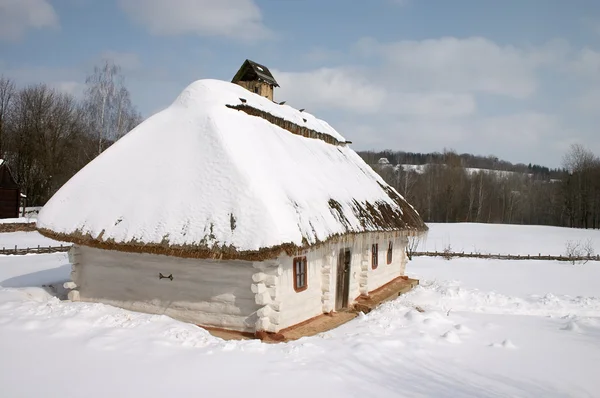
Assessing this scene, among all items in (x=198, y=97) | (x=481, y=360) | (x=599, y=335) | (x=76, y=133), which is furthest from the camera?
(x=76, y=133)

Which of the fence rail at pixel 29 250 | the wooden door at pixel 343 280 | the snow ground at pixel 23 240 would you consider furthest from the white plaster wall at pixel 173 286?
the snow ground at pixel 23 240

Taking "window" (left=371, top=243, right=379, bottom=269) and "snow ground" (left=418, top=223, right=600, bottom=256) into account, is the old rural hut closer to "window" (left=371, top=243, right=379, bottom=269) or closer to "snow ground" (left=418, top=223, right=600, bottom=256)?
"window" (left=371, top=243, right=379, bottom=269)

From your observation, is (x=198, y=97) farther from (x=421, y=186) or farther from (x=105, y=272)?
(x=421, y=186)

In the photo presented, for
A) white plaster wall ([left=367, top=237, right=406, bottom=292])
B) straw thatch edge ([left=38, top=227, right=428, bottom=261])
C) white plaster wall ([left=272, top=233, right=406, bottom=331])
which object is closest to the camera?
straw thatch edge ([left=38, top=227, right=428, bottom=261])

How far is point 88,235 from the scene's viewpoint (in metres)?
9.06

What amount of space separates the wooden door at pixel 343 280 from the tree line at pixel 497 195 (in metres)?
40.3

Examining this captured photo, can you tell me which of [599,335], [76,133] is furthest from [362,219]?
[76,133]

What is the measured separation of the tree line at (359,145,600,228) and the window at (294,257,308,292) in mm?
42982

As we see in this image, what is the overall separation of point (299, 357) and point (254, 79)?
1293 centimetres

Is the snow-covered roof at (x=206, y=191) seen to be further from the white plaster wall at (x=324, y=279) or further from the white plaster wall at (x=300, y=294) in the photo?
the white plaster wall at (x=300, y=294)

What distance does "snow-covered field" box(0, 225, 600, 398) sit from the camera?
5.72 meters

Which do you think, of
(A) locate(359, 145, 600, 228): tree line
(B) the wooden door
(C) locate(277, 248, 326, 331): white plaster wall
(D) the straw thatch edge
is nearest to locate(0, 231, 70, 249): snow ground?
(D) the straw thatch edge

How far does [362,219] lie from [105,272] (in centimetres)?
686

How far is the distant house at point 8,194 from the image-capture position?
31.8m
